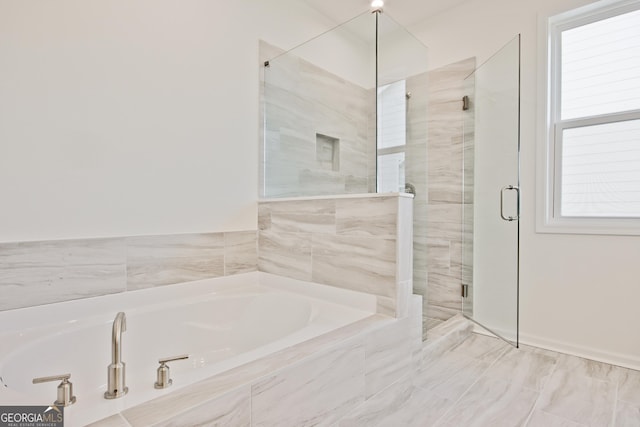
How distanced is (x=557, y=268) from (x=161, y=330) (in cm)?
247

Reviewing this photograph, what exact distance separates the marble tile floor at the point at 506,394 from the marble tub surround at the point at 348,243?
448mm

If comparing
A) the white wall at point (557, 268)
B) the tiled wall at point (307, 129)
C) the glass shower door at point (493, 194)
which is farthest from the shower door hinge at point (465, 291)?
the tiled wall at point (307, 129)

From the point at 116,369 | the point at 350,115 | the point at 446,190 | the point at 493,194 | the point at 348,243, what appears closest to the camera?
the point at 116,369

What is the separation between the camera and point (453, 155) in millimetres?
2666

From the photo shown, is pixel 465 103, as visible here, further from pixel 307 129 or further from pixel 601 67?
pixel 307 129

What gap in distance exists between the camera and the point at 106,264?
1661 millimetres

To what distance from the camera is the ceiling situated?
266cm

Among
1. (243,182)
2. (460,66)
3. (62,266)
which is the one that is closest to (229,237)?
(243,182)

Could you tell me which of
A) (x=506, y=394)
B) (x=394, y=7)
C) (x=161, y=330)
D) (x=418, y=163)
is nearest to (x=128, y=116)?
(x=161, y=330)

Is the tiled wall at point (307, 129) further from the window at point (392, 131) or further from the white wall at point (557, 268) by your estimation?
the white wall at point (557, 268)

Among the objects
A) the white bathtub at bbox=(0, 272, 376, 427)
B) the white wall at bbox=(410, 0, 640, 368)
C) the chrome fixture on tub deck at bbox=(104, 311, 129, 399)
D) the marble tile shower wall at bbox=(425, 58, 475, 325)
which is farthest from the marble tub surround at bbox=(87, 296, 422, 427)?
the white wall at bbox=(410, 0, 640, 368)

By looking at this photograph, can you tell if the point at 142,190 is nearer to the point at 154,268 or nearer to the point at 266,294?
the point at 154,268

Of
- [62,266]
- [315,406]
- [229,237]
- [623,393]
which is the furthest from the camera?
[229,237]

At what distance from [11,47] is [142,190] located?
77 centimetres
